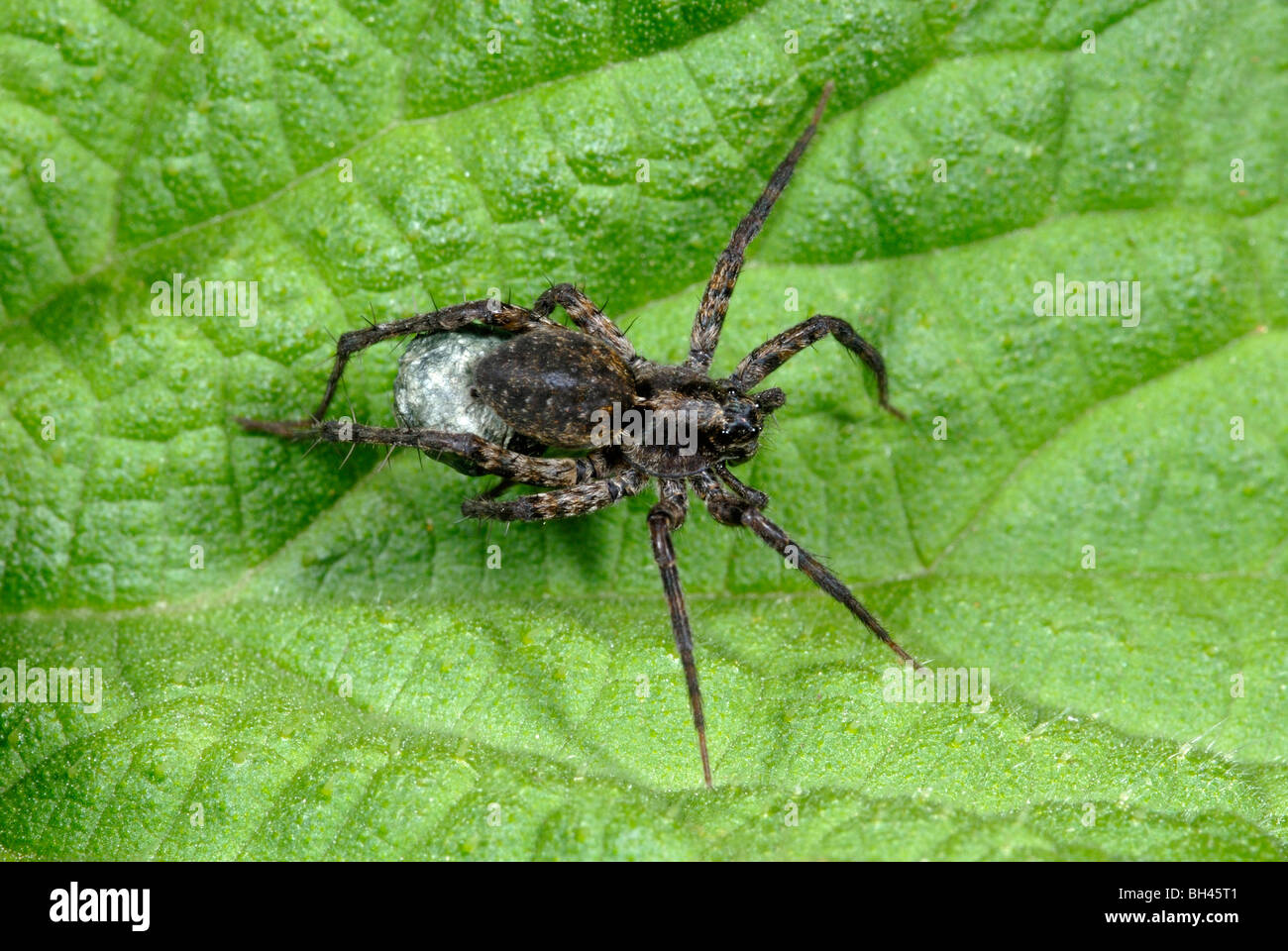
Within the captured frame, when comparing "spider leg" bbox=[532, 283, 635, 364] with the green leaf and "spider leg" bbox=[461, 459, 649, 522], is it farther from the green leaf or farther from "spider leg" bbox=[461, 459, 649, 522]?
"spider leg" bbox=[461, 459, 649, 522]

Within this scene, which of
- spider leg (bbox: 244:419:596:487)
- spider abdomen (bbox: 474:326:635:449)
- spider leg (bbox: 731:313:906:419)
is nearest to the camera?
spider leg (bbox: 244:419:596:487)

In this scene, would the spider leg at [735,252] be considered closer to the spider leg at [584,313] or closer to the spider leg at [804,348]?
the spider leg at [804,348]

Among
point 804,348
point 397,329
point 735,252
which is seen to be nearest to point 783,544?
point 804,348

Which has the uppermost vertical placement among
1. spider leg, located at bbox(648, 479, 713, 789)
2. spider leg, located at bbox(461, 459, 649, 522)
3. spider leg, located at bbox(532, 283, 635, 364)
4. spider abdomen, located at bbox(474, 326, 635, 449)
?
spider leg, located at bbox(532, 283, 635, 364)

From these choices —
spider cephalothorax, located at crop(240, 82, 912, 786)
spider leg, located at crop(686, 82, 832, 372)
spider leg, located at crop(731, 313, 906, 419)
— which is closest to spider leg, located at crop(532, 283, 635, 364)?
spider cephalothorax, located at crop(240, 82, 912, 786)

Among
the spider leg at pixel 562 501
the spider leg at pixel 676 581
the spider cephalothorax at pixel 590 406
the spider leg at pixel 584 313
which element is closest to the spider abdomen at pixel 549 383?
the spider cephalothorax at pixel 590 406

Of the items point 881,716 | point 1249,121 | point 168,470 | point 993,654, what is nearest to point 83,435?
point 168,470

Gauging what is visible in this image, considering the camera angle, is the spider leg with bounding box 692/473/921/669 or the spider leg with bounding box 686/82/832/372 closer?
the spider leg with bounding box 692/473/921/669

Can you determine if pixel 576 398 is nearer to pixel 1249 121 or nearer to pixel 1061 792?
pixel 1061 792
